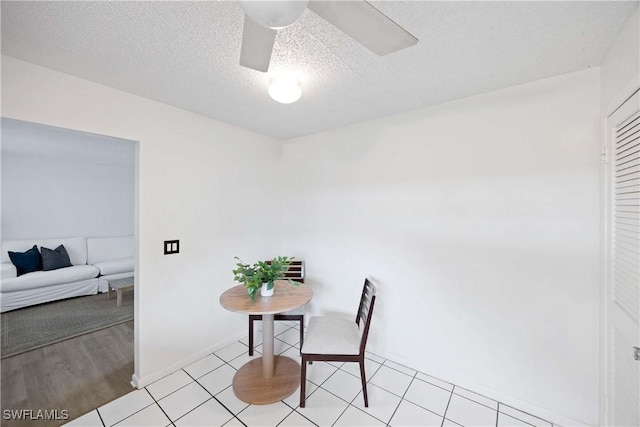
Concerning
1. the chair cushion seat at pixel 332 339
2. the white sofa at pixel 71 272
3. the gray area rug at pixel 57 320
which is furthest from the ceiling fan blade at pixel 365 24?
the white sofa at pixel 71 272

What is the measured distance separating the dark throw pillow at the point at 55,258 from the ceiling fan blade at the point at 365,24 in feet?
16.9

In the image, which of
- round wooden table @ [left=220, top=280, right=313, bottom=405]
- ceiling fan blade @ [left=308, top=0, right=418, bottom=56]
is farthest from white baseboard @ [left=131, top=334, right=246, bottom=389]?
ceiling fan blade @ [left=308, top=0, right=418, bottom=56]

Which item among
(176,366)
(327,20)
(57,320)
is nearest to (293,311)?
(176,366)

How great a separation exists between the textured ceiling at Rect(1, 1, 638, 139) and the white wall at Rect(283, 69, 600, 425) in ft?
0.96

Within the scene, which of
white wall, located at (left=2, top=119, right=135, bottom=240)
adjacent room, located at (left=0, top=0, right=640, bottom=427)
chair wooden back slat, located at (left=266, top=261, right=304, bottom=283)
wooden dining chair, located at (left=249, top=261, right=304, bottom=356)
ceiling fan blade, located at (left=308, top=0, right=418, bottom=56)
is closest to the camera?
ceiling fan blade, located at (left=308, top=0, right=418, bottom=56)

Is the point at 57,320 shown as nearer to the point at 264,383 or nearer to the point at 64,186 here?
the point at 64,186

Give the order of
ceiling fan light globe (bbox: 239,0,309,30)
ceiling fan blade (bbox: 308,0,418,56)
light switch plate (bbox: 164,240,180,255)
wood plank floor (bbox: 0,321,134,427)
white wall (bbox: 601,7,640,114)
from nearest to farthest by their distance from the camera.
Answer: ceiling fan light globe (bbox: 239,0,309,30)
ceiling fan blade (bbox: 308,0,418,56)
white wall (bbox: 601,7,640,114)
wood plank floor (bbox: 0,321,134,427)
light switch plate (bbox: 164,240,180,255)

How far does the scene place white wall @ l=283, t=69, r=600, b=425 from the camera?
1472 mm

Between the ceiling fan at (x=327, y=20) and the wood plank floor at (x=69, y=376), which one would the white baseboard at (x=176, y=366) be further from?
the ceiling fan at (x=327, y=20)

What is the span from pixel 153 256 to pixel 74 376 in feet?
3.84

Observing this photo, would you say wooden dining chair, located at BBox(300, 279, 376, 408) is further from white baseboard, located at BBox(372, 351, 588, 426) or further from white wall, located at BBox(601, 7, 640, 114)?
white wall, located at BBox(601, 7, 640, 114)

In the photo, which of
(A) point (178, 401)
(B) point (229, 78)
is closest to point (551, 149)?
(B) point (229, 78)

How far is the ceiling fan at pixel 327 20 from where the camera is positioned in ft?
2.27

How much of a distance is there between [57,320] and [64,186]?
8.51 ft
